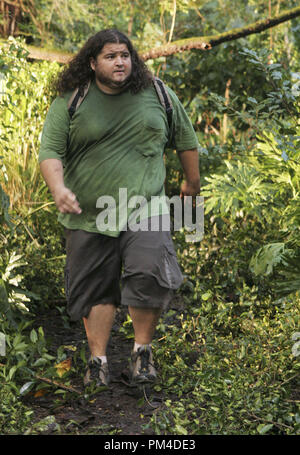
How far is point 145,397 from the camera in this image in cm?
347

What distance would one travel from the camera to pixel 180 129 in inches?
146

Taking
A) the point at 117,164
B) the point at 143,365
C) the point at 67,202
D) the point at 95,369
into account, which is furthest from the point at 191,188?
the point at 95,369

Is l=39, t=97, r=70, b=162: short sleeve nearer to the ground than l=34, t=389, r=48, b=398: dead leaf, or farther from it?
farther from it

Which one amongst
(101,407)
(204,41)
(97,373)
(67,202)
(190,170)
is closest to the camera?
(67,202)

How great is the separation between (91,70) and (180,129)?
0.54 m

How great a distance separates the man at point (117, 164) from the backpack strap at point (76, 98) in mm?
16

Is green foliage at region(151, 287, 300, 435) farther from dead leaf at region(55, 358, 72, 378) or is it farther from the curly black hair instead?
the curly black hair

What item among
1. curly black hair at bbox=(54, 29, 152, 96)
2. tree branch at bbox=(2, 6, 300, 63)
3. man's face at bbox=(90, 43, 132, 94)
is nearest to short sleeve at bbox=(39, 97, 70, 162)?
curly black hair at bbox=(54, 29, 152, 96)

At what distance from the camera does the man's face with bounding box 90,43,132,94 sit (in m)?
3.46

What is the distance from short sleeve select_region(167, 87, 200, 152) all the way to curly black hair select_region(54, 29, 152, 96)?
0.61 feet

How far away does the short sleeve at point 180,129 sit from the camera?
12.1ft

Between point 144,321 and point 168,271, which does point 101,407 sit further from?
point 168,271
